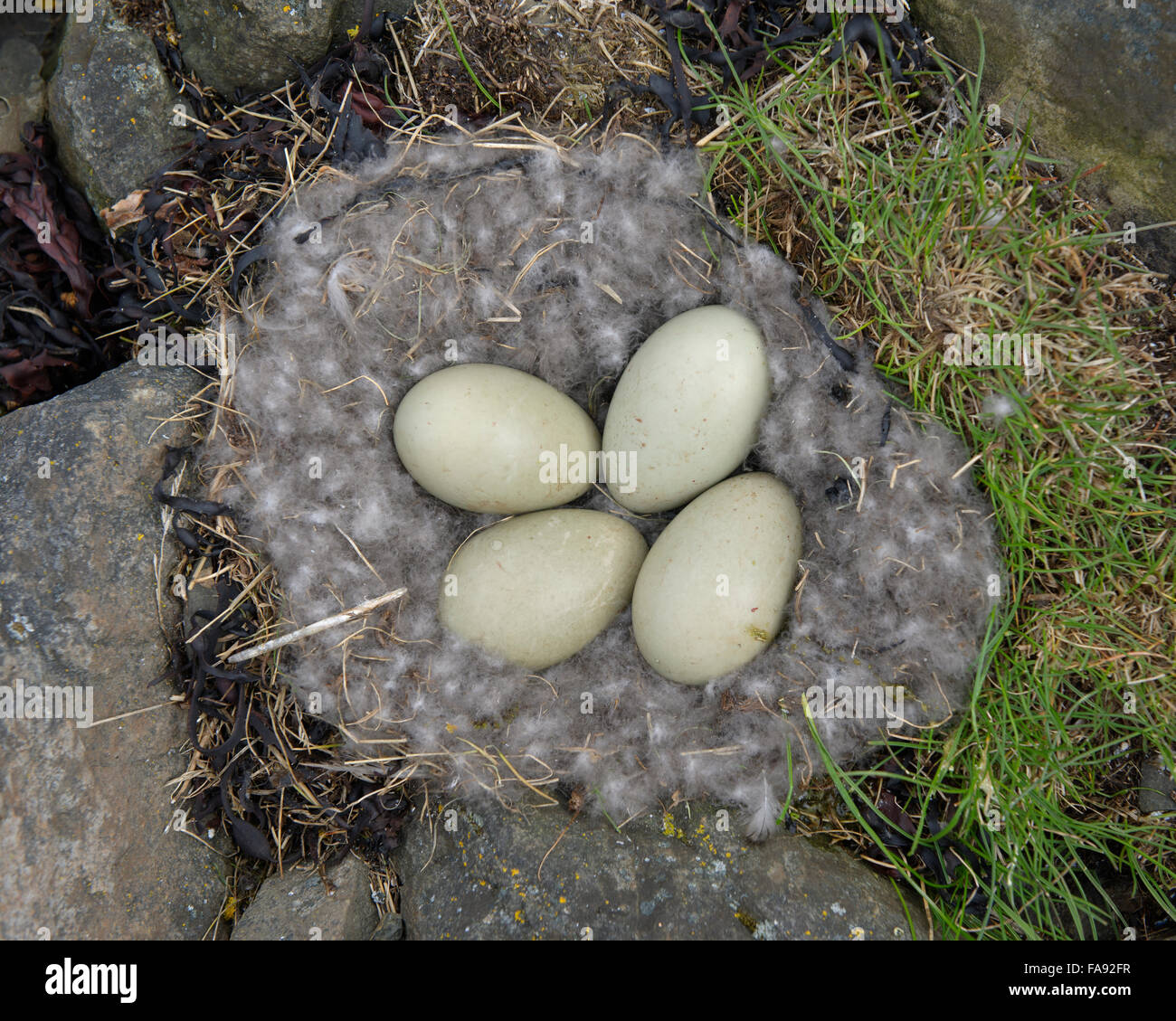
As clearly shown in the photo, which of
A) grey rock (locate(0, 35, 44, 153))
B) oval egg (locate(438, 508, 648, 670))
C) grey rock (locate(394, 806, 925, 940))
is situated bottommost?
grey rock (locate(394, 806, 925, 940))

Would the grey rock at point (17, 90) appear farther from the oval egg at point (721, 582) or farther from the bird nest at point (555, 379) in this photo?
the oval egg at point (721, 582)

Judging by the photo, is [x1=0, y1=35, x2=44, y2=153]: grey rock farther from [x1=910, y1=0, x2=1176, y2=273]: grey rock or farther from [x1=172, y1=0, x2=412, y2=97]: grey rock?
[x1=910, y1=0, x2=1176, y2=273]: grey rock

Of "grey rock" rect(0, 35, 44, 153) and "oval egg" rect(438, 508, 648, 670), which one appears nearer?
"oval egg" rect(438, 508, 648, 670)

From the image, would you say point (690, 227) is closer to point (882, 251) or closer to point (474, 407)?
point (882, 251)

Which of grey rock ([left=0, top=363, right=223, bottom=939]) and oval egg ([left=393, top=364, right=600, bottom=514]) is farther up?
oval egg ([left=393, top=364, right=600, bottom=514])

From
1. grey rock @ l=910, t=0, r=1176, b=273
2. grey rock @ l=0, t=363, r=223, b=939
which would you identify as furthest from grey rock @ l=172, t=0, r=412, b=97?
grey rock @ l=910, t=0, r=1176, b=273

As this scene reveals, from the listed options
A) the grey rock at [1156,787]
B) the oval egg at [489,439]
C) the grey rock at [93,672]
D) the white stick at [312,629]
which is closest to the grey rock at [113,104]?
the grey rock at [93,672]

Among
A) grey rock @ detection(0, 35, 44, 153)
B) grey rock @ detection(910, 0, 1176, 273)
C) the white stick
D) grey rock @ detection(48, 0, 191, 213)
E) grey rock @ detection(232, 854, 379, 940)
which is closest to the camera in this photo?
grey rock @ detection(910, 0, 1176, 273)
